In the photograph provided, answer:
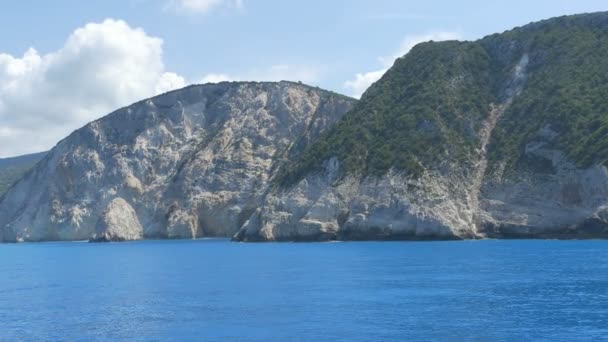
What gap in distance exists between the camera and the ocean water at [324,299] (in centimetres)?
3472

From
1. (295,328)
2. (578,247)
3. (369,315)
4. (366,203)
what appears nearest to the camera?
(295,328)

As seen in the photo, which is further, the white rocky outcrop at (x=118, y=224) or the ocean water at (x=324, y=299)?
the white rocky outcrop at (x=118, y=224)

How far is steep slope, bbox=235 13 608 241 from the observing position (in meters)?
96.5

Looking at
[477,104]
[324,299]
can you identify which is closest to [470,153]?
[477,104]

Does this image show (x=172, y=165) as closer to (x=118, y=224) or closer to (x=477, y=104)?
(x=118, y=224)

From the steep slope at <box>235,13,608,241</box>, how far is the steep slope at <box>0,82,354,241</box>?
1089 inches

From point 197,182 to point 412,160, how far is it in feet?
183

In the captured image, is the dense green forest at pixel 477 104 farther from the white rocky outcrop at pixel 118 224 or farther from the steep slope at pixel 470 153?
the white rocky outcrop at pixel 118 224

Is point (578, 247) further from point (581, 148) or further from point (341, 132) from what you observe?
point (341, 132)

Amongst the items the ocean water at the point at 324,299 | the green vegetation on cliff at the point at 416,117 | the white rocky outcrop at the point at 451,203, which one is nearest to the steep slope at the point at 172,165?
the green vegetation on cliff at the point at 416,117

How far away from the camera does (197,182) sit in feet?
483

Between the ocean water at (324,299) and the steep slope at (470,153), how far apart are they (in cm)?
2138

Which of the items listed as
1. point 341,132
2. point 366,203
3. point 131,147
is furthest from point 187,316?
point 131,147

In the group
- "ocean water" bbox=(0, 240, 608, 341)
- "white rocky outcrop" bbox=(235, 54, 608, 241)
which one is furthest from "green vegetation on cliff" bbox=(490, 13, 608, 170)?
"ocean water" bbox=(0, 240, 608, 341)
